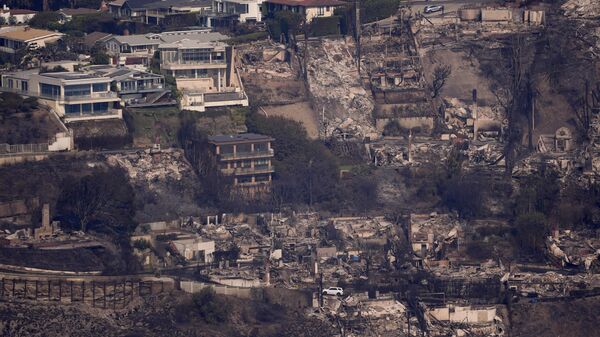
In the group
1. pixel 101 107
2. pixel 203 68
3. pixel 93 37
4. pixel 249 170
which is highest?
pixel 93 37

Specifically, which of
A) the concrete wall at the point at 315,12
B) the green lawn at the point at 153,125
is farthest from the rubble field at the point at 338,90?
the green lawn at the point at 153,125

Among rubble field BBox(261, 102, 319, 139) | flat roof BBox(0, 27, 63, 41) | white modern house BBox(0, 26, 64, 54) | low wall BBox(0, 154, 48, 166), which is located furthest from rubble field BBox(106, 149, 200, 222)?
flat roof BBox(0, 27, 63, 41)

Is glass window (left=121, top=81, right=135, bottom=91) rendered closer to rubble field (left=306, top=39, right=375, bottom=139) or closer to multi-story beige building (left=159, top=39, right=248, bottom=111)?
multi-story beige building (left=159, top=39, right=248, bottom=111)

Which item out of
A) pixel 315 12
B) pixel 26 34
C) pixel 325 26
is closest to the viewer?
pixel 26 34

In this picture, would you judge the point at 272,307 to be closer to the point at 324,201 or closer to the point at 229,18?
the point at 324,201

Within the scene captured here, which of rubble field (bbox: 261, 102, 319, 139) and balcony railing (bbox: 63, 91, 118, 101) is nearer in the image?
balcony railing (bbox: 63, 91, 118, 101)

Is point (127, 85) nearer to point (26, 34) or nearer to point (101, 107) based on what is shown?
point (101, 107)

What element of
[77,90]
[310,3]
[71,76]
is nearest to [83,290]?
[77,90]
